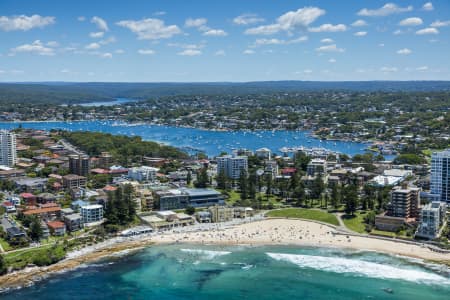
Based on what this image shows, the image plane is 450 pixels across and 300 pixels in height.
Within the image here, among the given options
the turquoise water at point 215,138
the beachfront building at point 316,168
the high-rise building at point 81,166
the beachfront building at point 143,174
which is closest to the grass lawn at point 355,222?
the beachfront building at point 316,168

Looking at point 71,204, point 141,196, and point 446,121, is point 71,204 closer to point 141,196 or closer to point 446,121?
point 141,196

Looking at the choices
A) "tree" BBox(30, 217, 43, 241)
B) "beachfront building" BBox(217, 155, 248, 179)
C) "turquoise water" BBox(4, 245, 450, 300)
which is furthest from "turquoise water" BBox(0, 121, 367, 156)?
"turquoise water" BBox(4, 245, 450, 300)

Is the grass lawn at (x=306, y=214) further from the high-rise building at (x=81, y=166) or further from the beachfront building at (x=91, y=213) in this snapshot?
the high-rise building at (x=81, y=166)

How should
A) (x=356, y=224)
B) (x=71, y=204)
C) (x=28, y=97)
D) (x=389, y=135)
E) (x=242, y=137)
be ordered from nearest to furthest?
(x=356, y=224)
(x=71, y=204)
(x=389, y=135)
(x=242, y=137)
(x=28, y=97)

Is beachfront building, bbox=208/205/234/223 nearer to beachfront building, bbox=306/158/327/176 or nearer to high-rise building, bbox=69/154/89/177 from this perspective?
beachfront building, bbox=306/158/327/176

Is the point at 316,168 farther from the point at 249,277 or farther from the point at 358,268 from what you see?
the point at 249,277

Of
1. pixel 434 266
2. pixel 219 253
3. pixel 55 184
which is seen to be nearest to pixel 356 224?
pixel 434 266
